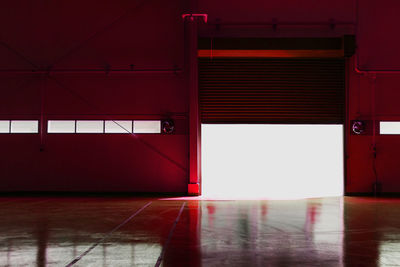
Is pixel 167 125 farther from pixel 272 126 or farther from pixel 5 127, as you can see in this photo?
pixel 5 127

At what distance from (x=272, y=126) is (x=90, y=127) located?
6.29 metres

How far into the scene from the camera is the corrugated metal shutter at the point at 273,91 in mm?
13094

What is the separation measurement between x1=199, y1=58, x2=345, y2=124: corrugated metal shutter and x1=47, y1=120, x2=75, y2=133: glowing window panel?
452 cm

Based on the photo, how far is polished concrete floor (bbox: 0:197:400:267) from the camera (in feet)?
16.9

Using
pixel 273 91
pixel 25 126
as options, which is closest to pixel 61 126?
pixel 25 126

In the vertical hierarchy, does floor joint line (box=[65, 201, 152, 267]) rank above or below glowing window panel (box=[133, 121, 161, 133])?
below

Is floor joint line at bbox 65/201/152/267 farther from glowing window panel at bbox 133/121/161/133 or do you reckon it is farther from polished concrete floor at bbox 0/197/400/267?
glowing window panel at bbox 133/121/161/133

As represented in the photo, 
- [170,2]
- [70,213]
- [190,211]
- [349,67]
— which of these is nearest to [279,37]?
[349,67]

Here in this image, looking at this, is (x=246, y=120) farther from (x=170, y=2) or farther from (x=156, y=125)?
(x=170, y=2)

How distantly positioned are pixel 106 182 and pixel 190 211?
4.65 metres

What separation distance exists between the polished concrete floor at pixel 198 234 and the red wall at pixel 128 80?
2.30 metres

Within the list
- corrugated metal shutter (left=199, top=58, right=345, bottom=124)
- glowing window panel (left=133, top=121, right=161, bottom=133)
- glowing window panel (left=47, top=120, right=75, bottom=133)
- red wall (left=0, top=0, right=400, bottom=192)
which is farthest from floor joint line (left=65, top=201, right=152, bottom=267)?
corrugated metal shutter (left=199, top=58, right=345, bottom=124)

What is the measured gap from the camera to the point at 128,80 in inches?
516

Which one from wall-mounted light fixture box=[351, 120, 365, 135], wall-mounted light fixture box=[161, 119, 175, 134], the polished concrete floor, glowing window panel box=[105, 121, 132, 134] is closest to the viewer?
the polished concrete floor
